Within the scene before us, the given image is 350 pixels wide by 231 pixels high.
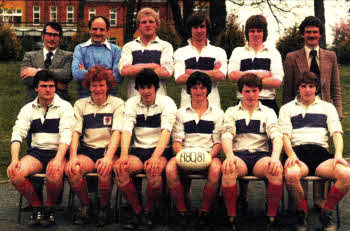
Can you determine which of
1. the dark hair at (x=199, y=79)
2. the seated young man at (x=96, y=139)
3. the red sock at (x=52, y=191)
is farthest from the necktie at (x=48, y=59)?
the dark hair at (x=199, y=79)

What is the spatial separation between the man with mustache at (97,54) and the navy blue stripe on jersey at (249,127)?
1738 millimetres

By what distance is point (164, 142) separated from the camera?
656cm

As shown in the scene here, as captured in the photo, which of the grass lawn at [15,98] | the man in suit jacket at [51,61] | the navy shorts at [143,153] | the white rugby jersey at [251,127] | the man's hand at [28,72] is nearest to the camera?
the white rugby jersey at [251,127]

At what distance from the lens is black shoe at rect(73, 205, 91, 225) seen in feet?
21.3

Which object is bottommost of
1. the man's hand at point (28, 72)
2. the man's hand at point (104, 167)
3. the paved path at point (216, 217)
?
the paved path at point (216, 217)

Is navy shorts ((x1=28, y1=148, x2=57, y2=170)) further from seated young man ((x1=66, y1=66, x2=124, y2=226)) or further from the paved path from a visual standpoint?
the paved path

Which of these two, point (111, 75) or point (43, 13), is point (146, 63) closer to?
point (111, 75)

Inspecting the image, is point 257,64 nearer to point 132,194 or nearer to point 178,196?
point 178,196

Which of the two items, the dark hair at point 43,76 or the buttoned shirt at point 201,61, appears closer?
the dark hair at point 43,76

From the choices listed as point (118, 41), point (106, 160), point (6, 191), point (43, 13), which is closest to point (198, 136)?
point (106, 160)

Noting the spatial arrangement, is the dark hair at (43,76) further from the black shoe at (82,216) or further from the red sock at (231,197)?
the red sock at (231,197)

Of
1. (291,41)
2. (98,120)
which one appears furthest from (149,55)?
(291,41)

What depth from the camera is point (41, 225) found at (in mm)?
6395

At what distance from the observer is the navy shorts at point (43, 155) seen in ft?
22.1
